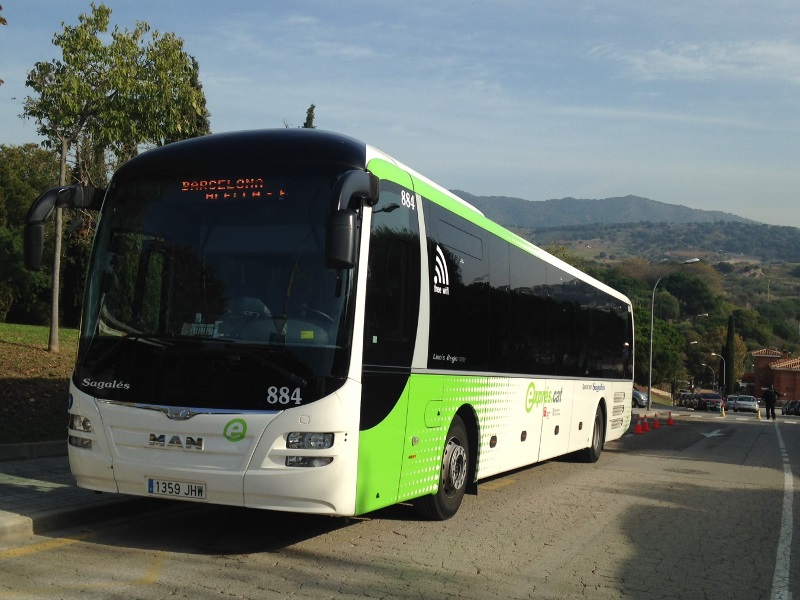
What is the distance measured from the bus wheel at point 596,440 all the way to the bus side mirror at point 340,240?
34.9 feet

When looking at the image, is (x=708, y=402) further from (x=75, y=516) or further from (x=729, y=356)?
(x=75, y=516)

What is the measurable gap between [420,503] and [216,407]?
269 cm

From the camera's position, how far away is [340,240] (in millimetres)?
6613

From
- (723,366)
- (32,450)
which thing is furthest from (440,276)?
A: (723,366)

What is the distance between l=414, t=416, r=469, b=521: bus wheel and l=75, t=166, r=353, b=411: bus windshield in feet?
7.85

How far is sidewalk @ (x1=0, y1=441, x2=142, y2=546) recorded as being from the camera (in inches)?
295

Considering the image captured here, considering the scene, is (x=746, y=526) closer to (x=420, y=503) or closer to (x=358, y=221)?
(x=420, y=503)

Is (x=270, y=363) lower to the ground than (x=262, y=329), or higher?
lower

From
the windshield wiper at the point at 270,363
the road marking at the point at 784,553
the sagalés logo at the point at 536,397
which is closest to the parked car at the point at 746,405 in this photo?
the road marking at the point at 784,553

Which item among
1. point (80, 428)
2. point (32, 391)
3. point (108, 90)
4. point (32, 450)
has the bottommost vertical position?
point (32, 450)

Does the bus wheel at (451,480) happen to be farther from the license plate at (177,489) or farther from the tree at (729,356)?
the tree at (729,356)

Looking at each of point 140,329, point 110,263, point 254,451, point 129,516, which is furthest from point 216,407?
point 129,516

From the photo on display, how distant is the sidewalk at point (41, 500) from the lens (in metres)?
7.50

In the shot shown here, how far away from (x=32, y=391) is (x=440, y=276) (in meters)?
7.96
